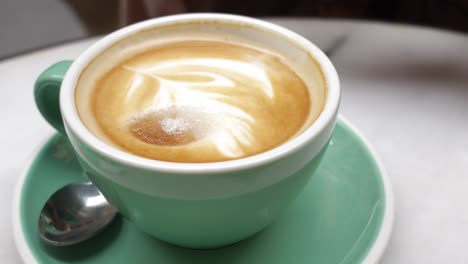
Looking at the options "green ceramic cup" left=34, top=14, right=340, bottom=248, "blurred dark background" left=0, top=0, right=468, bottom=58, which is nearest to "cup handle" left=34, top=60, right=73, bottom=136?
"green ceramic cup" left=34, top=14, right=340, bottom=248

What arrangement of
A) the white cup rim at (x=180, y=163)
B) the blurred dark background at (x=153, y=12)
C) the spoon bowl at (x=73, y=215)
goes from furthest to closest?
the blurred dark background at (x=153, y=12) → the spoon bowl at (x=73, y=215) → the white cup rim at (x=180, y=163)

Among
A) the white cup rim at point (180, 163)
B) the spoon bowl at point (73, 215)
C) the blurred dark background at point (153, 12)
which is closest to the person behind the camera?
the white cup rim at point (180, 163)

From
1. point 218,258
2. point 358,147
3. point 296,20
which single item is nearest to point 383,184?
point 358,147

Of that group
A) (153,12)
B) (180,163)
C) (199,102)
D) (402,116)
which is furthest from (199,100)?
(153,12)

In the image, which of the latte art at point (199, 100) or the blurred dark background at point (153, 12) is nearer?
the latte art at point (199, 100)

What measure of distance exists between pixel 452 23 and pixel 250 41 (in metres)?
0.93

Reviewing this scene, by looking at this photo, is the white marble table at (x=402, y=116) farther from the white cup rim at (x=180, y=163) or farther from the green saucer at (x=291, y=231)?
the white cup rim at (x=180, y=163)

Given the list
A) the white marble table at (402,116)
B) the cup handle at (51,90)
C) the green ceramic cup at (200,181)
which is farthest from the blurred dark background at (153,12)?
the green ceramic cup at (200,181)

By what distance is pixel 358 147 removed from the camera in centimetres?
72

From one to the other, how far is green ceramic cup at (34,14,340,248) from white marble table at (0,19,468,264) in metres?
0.19

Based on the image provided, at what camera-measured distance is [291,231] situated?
0.62m

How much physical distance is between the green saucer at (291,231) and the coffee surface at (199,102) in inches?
4.7

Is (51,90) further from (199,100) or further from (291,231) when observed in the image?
(291,231)

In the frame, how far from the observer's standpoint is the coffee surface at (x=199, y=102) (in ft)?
1.90
